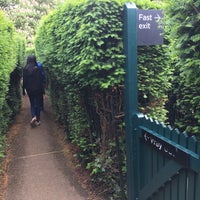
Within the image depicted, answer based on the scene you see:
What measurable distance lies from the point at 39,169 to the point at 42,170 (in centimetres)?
8

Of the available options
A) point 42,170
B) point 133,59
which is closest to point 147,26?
point 133,59

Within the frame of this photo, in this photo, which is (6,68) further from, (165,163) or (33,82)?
(165,163)

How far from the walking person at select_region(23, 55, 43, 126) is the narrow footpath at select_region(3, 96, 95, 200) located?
22.2 inches

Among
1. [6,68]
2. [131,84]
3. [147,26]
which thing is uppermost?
[147,26]

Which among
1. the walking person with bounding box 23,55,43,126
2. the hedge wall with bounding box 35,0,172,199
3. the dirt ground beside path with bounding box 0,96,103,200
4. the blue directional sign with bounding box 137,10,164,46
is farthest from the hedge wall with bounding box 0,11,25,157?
the blue directional sign with bounding box 137,10,164,46

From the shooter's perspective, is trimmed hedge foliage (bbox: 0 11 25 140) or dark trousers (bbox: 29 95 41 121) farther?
dark trousers (bbox: 29 95 41 121)

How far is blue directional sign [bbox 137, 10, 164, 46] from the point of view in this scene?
3.68m

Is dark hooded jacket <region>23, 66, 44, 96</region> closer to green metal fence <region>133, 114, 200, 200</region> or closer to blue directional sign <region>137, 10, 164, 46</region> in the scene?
blue directional sign <region>137, 10, 164, 46</region>

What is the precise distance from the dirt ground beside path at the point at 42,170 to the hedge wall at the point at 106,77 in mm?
483

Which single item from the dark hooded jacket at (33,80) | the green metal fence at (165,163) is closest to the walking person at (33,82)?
the dark hooded jacket at (33,80)

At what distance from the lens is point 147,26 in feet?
12.2

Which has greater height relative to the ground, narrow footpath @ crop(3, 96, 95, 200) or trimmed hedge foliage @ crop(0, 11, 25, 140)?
trimmed hedge foliage @ crop(0, 11, 25, 140)

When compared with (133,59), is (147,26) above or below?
above

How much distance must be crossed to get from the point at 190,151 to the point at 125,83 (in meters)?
1.41
